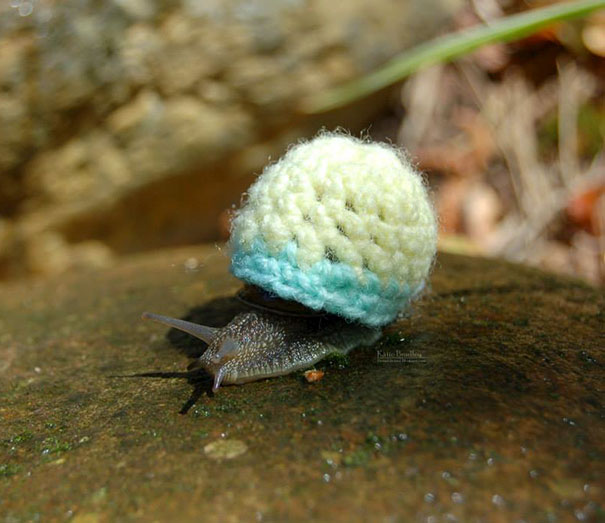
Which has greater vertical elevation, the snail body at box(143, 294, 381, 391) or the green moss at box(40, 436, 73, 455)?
the snail body at box(143, 294, 381, 391)

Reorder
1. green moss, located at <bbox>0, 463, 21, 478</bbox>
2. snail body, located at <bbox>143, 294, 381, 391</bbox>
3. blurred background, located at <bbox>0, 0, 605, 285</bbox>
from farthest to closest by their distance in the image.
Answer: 1. blurred background, located at <bbox>0, 0, 605, 285</bbox>
2. snail body, located at <bbox>143, 294, 381, 391</bbox>
3. green moss, located at <bbox>0, 463, 21, 478</bbox>

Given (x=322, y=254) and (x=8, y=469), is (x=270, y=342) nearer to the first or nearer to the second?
(x=322, y=254)

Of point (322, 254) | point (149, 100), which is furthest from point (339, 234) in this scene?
point (149, 100)

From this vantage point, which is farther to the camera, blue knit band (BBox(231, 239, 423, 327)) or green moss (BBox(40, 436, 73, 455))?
blue knit band (BBox(231, 239, 423, 327))

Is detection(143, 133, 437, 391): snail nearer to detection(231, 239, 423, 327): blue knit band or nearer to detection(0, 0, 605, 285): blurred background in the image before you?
detection(231, 239, 423, 327): blue knit band

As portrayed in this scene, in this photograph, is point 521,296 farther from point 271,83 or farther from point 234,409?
point 271,83

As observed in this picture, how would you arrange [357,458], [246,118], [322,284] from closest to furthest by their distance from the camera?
1. [357,458]
2. [322,284]
3. [246,118]

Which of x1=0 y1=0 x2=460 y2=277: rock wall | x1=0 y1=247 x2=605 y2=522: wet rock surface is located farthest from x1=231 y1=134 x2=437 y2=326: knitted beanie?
x1=0 y1=0 x2=460 y2=277: rock wall

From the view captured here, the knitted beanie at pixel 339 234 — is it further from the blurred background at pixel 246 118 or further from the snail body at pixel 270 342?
the blurred background at pixel 246 118
